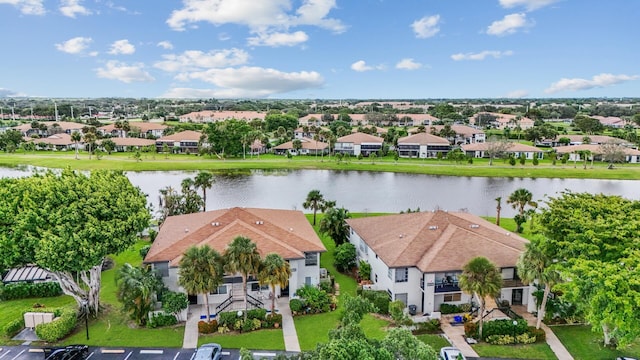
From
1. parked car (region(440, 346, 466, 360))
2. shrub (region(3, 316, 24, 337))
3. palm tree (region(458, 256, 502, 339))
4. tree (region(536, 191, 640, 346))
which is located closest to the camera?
tree (region(536, 191, 640, 346))

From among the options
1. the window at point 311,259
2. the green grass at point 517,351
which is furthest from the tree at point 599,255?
the window at point 311,259

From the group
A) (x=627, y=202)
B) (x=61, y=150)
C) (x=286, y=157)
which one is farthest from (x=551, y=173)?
(x=61, y=150)

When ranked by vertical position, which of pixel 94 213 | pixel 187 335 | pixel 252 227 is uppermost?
pixel 94 213

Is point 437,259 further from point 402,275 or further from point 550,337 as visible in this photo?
point 550,337

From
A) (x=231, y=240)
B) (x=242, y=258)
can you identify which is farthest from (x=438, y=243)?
(x=231, y=240)

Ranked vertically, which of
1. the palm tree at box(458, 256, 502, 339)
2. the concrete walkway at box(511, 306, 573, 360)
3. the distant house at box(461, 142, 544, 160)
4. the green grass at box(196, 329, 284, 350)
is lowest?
the concrete walkway at box(511, 306, 573, 360)

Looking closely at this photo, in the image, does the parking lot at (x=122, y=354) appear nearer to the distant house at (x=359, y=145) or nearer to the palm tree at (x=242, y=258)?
the palm tree at (x=242, y=258)

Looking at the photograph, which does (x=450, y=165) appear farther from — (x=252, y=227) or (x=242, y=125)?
(x=252, y=227)

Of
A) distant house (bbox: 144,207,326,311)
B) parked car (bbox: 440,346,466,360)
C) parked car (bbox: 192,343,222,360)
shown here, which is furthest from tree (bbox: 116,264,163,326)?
parked car (bbox: 440,346,466,360)

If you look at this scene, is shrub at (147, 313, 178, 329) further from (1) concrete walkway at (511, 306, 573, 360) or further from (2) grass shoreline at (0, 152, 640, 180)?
(2) grass shoreline at (0, 152, 640, 180)
